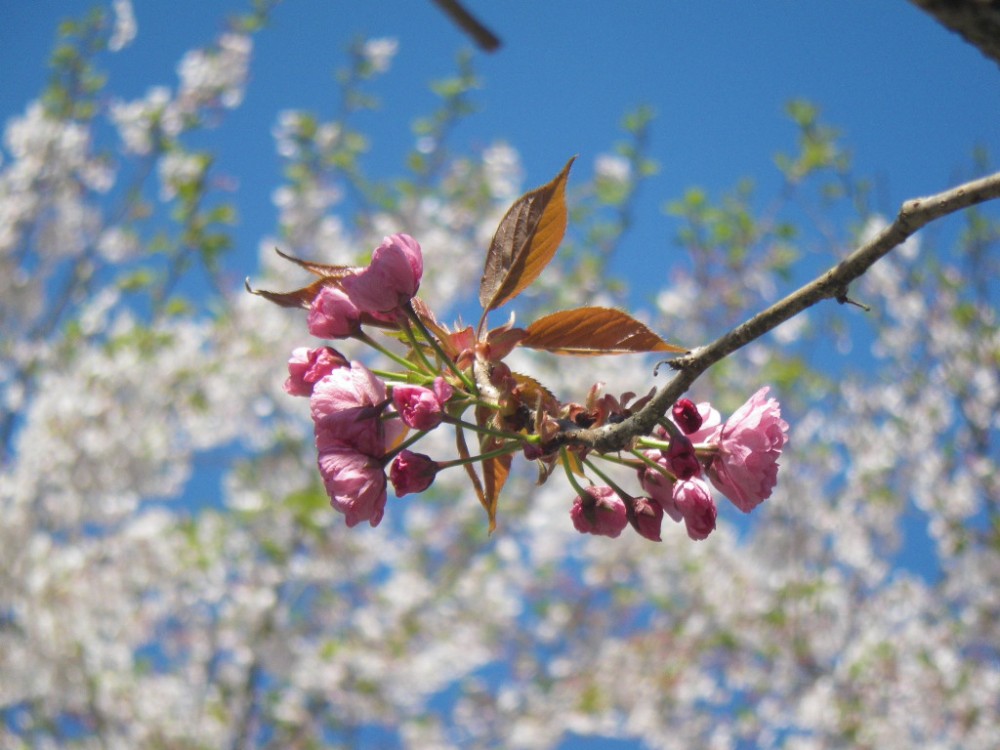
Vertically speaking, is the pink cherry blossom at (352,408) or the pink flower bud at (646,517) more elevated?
the pink cherry blossom at (352,408)

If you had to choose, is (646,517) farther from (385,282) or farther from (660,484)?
(385,282)

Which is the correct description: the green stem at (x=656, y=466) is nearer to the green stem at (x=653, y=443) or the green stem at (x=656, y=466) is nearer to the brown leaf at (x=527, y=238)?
the green stem at (x=653, y=443)

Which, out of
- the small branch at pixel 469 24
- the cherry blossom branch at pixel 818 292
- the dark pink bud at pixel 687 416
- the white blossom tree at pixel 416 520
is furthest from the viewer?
the white blossom tree at pixel 416 520

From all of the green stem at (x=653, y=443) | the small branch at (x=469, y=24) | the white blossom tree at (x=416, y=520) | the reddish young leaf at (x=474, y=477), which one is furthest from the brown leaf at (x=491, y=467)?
the white blossom tree at (x=416, y=520)

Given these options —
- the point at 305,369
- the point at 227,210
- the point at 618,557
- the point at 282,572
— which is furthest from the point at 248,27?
the point at 305,369

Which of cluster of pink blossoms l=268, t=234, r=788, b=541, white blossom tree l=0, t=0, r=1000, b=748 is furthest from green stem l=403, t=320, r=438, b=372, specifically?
white blossom tree l=0, t=0, r=1000, b=748

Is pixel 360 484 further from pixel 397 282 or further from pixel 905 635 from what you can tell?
pixel 905 635
